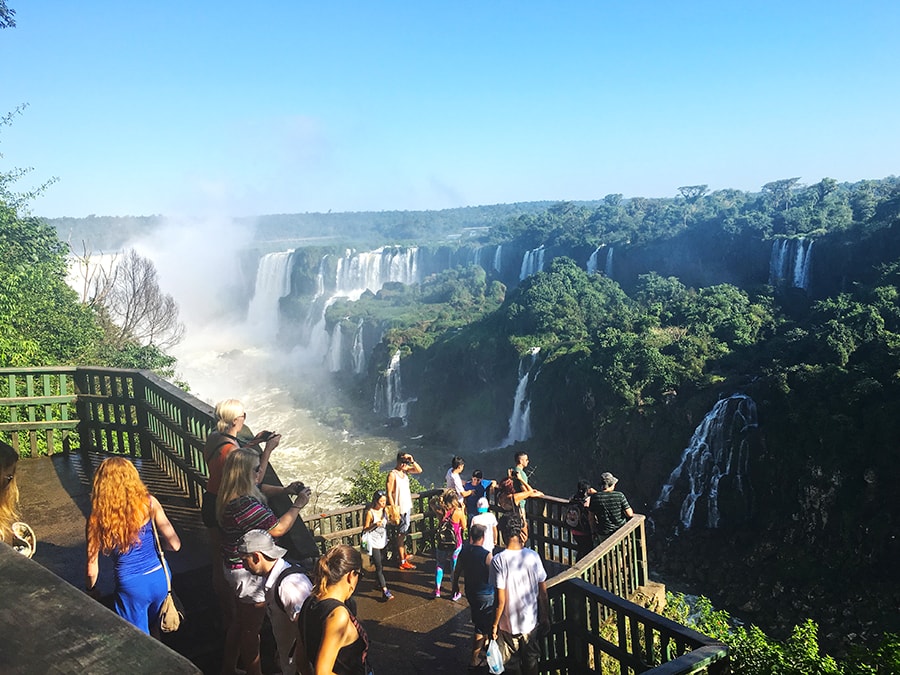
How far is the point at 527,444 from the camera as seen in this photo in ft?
114

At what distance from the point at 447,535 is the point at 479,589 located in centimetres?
168

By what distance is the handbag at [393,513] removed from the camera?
7195mm

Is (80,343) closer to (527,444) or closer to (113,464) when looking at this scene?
(113,464)

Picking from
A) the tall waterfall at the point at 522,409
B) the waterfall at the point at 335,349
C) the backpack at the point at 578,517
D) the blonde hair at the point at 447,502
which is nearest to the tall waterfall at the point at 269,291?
the waterfall at the point at 335,349

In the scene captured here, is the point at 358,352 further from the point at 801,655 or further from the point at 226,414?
the point at 226,414

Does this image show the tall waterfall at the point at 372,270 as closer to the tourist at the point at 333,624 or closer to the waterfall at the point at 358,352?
the waterfall at the point at 358,352

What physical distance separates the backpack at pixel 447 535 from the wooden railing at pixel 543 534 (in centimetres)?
97

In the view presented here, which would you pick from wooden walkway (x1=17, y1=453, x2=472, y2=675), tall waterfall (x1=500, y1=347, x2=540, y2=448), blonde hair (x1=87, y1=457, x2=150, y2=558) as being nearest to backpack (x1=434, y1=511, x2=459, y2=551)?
wooden walkway (x1=17, y1=453, x2=472, y2=675)

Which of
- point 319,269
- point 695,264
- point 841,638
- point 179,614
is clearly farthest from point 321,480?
point 319,269

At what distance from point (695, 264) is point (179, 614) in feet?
169

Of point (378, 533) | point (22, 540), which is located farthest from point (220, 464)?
point (378, 533)

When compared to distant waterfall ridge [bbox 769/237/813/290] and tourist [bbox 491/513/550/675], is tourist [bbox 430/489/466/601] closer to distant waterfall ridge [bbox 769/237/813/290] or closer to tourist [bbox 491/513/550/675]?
tourist [bbox 491/513/550/675]

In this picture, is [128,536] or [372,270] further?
[372,270]

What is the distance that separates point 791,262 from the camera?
40938 millimetres
